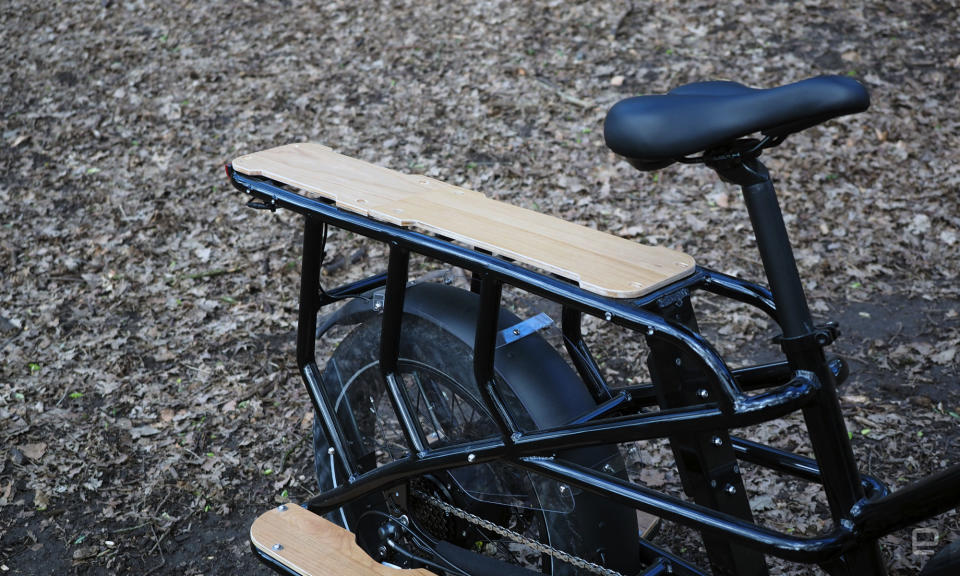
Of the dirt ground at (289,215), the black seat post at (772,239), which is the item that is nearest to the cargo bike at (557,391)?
the black seat post at (772,239)

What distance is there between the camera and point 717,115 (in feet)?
5.66

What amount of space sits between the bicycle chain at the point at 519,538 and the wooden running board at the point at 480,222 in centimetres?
81

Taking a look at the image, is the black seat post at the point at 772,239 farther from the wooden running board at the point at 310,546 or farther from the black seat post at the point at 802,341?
the wooden running board at the point at 310,546

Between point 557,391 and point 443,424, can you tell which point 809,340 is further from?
point 443,424

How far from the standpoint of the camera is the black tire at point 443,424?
2.31m

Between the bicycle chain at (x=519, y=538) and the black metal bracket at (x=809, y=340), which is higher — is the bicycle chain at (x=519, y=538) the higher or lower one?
the lower one

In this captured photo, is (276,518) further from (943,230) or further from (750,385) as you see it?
(943,230)

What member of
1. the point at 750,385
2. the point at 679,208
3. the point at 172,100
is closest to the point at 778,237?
the point at 750,385

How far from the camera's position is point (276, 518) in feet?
9.37

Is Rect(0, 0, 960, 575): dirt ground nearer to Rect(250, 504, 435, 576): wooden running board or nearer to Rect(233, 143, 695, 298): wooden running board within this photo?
Rect(250, 504, 435, 576): wooden running board

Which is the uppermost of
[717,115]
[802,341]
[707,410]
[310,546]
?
[717,115]

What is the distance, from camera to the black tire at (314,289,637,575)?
2.31 meters

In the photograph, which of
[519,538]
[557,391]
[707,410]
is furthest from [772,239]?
[519,538]

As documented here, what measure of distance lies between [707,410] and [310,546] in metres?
1.51
